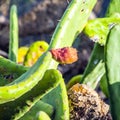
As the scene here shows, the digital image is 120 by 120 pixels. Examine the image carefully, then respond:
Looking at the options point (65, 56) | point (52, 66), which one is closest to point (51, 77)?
point (65, 56)

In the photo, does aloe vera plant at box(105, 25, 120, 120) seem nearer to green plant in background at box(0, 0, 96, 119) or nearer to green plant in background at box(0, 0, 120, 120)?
green plant in background at box(0, 0, 120, 120)

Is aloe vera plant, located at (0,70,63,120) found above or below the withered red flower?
below

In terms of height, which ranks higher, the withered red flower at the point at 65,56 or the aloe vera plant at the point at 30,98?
the withered red flower at the point at 65,56

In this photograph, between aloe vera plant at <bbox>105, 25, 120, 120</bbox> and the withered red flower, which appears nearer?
the withered red flower

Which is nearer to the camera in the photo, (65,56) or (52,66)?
(65,56)

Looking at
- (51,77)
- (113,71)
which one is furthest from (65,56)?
(113,71)

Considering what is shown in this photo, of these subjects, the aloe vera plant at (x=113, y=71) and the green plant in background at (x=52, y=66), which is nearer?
the green plant in background at (x=52, y=66)

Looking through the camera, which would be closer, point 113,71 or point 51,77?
point 51,77

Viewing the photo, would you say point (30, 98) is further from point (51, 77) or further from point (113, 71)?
point (113, 71)

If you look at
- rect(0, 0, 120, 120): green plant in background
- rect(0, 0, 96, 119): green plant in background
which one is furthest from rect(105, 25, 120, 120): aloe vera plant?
rect(0, 0, 96, 119): green plant in background

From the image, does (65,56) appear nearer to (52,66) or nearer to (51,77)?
(51,77)

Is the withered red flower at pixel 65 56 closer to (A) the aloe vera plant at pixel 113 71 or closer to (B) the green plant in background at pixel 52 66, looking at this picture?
(B) the green plant in background at pixel 52 66

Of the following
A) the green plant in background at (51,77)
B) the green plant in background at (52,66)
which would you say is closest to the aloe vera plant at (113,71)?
the green plant in background at (51,77)
